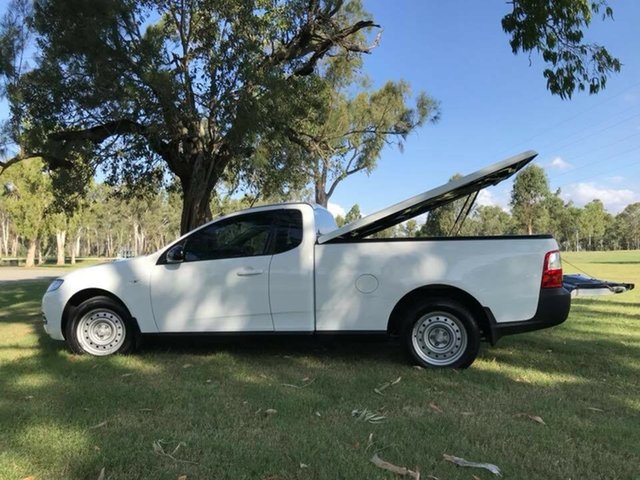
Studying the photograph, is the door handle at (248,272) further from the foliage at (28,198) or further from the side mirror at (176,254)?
the foliage at (28,198)

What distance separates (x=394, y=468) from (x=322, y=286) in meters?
2.78

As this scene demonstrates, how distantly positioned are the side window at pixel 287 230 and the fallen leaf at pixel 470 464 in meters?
3.12

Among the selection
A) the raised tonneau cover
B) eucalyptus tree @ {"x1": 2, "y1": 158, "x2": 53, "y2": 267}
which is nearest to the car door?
the raised tonneau cover

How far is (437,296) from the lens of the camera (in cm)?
589

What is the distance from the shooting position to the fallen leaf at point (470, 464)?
333 cm

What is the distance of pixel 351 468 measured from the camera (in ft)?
11.1

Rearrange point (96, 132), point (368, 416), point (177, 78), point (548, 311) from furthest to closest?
point (96, 132)
point (177, 78)
point (548, 311)
point (368, 416)

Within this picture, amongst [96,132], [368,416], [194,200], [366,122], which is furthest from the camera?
[366,122]

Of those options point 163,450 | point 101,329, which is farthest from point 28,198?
point 163,450

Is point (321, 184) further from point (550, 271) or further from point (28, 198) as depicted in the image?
point (28, 198)

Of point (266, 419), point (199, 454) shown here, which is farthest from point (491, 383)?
point (199, 454)

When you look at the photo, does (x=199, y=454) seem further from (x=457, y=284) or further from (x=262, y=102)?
(x=262, y=102)

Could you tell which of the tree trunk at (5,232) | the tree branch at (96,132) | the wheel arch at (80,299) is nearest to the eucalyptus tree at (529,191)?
the tree branch at (96,132)

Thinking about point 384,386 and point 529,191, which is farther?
point 529,191
